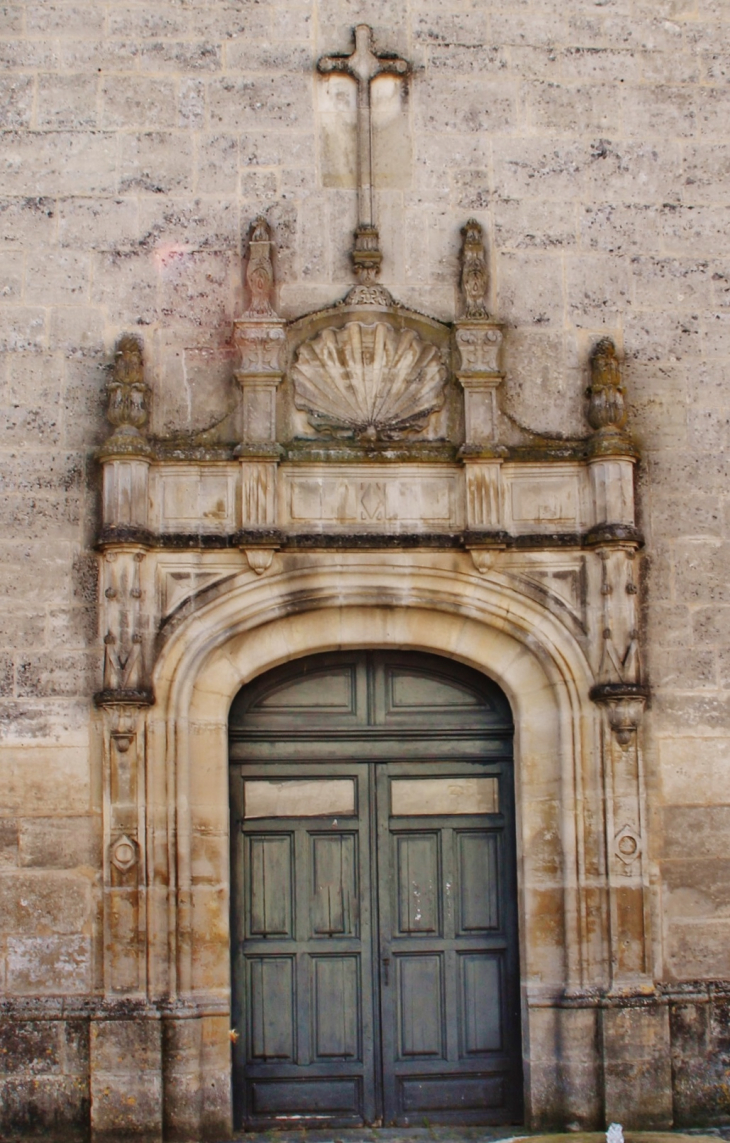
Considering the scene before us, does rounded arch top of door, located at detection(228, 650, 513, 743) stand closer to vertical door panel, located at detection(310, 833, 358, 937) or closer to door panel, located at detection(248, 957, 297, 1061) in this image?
vertical door panel, located at detection(310, 833, 358, 937)

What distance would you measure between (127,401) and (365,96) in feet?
7.40

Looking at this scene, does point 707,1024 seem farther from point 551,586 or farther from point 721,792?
point 551,586

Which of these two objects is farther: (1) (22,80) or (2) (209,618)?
(1) (22,80)

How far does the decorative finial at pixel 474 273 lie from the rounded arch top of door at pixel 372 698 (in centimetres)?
196

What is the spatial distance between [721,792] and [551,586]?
1.44 metres

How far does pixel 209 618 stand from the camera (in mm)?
7523

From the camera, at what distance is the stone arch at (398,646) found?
24.1ft

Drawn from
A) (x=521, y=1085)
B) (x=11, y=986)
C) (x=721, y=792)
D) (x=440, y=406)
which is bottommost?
(x=521, y=1085)

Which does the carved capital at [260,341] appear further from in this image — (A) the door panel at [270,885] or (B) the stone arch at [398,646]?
(A) the door panel at [270,885]

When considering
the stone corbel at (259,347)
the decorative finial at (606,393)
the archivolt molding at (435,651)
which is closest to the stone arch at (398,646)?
the archivolt molding at (435,651)

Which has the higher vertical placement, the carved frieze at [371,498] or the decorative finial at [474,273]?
the decorative finial at [474,273]

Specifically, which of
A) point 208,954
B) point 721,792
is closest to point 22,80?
point 208,954

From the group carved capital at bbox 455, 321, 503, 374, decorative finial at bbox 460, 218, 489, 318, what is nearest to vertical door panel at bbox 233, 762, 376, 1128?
carved capital at bbox 455, 321, 503, 374

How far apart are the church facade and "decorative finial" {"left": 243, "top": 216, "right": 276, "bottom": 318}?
0.02 m
